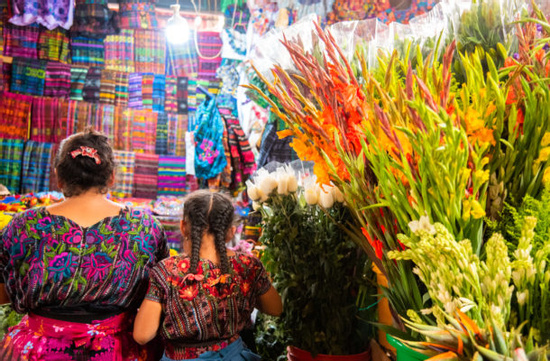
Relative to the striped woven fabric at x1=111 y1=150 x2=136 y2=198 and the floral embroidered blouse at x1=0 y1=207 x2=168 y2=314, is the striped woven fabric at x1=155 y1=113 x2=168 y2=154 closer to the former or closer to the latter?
the striped woven fabric at x1=111 y1=150 x2=136 y2=198

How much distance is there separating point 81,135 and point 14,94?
3449 mm

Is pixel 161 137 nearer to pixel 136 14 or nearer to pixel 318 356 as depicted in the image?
pixel 136 14

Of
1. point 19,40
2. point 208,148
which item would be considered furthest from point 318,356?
point 19,40

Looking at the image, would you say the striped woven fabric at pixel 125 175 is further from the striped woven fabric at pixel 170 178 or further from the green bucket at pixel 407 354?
the green bucket at pixel 407 354

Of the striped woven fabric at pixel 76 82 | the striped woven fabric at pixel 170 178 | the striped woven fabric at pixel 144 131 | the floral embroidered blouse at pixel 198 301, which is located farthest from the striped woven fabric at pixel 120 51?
the floral embroidered blouse at pixel 198 301

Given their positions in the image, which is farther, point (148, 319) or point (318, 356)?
point (148, 319)

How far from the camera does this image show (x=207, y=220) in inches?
65.2

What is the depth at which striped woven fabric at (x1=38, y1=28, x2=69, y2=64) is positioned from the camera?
4.74m

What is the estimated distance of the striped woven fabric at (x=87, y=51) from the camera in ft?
16.0

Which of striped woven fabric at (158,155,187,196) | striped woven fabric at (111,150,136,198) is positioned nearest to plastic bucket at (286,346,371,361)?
striped woven fabric at (158,155,187,196)

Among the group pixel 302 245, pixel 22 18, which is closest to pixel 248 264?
pixel 302 245

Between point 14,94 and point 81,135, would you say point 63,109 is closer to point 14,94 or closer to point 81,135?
point 14,94

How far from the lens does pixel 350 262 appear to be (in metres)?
1.48

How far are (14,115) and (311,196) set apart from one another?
14.0 ft
